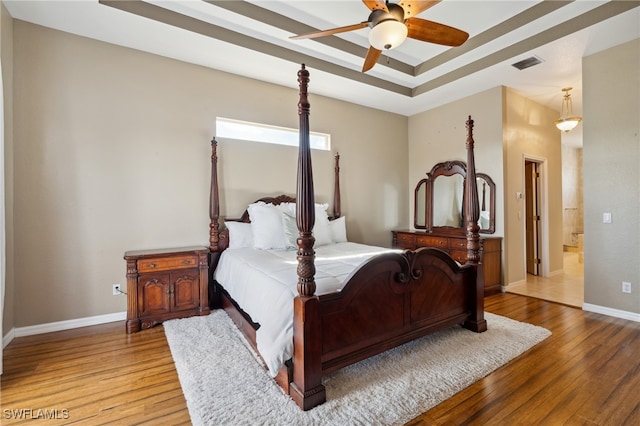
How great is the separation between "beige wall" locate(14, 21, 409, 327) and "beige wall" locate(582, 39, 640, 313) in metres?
3.68

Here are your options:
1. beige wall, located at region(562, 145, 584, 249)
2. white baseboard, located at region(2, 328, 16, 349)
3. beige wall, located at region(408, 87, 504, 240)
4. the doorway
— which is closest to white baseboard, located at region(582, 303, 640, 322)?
beige wall, located at region(408, 87, 504, 240)

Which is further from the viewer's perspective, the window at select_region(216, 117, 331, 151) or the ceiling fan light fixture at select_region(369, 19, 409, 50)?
the window at select_region(216, 117, 331, 151)

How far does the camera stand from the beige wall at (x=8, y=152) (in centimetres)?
255

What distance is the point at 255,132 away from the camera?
4051 millimetres

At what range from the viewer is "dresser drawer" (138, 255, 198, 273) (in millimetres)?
2904

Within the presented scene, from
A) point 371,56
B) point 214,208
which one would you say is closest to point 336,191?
point 214,208

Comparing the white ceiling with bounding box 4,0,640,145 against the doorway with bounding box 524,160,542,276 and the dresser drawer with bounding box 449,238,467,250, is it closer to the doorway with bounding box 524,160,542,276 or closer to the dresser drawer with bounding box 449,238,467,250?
the doorway with bounding box 524,160,542,276

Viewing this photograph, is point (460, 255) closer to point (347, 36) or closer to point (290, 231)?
point (290, 231)

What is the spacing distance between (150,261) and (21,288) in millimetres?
1163

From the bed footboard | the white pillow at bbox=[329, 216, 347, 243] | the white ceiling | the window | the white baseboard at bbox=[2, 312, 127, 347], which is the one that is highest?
the white ceiling

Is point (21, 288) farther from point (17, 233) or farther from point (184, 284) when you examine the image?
point (184, 284)

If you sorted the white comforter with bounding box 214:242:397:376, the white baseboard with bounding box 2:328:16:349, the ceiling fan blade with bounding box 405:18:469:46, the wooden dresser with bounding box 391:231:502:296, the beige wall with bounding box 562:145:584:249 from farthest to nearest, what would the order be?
the beige wall with bounding box 562:145:584:249 < the wooden dresser with bounding box 391:231:502:296 < the white baseboard with bounding box 2:328:16:349 < the ceiling fan blade with bounding box 405:18:469:46 < the white comforter with bounding box 214:242:397:376

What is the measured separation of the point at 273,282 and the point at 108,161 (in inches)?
95.8

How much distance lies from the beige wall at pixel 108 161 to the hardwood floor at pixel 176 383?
703mm
